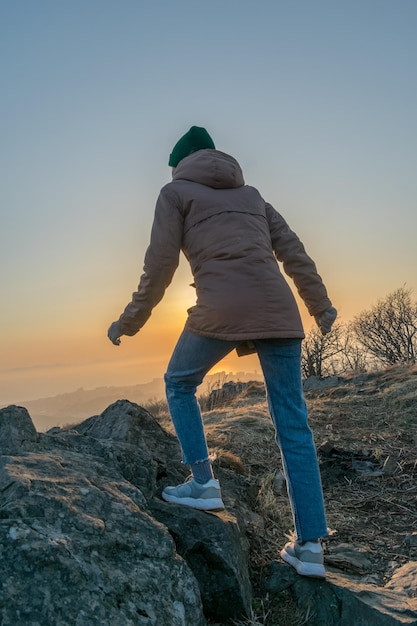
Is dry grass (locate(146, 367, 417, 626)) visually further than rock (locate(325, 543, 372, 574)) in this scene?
Yes

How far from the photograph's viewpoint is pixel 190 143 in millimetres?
3662

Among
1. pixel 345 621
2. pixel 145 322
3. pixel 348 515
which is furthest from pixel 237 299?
pixel 348 515

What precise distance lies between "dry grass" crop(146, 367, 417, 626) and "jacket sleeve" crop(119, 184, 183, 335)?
1643 mm

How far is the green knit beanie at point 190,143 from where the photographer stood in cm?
366

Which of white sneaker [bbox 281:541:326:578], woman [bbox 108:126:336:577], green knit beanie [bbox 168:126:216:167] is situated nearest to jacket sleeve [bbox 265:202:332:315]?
woman [bbox 108:126:336:577]

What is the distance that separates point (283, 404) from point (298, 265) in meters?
0.91

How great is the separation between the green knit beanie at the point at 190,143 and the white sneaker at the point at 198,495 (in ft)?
6.73

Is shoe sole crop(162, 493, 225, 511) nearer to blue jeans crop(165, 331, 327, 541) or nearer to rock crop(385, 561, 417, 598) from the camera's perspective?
blue jeans crop(165, 331, 327, 541)

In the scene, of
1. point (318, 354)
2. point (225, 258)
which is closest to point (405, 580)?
point (225, 258)

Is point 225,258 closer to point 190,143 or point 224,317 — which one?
point 224,317

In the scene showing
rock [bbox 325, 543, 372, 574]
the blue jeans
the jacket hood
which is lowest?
rock [bbox 325, 543, 372, 574]

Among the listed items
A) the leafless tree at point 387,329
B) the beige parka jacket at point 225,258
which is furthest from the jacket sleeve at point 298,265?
the leafless tree at point 387,329

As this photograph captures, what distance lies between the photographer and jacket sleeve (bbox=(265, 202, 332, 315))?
3.51 meters

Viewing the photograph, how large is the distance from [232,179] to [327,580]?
2329 millimetres
